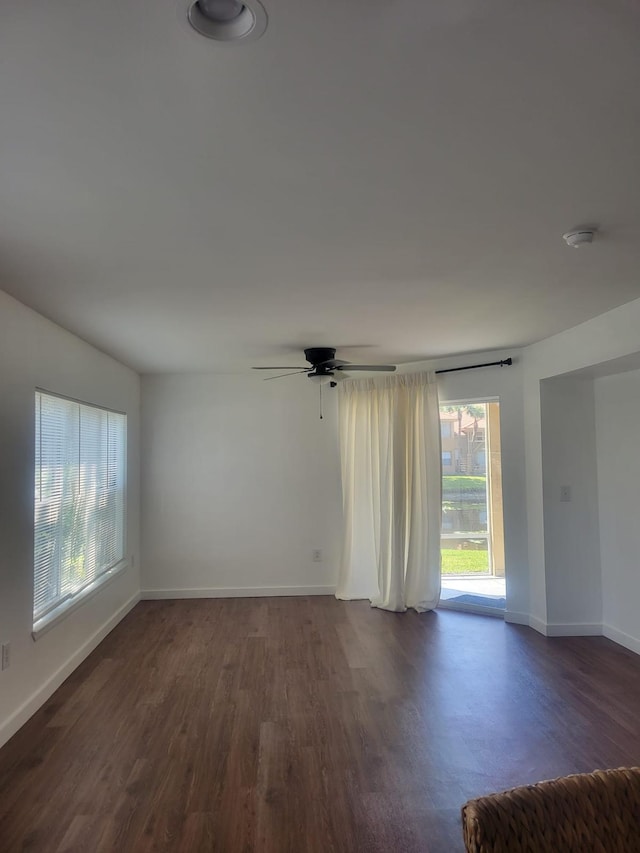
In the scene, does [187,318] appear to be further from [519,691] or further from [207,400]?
[519,691]

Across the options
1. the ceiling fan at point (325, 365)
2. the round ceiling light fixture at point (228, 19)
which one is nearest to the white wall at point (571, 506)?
the ceiling fan at point (325, 365)

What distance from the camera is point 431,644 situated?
4.02 m

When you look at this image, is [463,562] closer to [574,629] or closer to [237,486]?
[574,629]

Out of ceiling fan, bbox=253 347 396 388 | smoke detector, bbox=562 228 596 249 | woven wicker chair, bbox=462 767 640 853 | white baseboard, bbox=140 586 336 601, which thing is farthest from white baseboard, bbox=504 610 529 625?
woven wicker chair, bbox=462 767 640 853

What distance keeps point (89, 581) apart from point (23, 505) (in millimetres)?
1309

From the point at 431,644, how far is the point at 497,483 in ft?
5.32

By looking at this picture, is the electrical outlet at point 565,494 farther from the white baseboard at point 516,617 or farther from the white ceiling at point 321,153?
the white ceiling at point 321,153

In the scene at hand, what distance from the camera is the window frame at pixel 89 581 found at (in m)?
3.10

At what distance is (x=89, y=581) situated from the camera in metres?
3.99

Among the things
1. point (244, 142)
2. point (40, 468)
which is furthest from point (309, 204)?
point (40, 468)

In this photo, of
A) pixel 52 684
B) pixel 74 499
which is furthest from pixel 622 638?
pixel 74 499

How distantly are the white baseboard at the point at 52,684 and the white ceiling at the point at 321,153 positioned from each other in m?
2.30

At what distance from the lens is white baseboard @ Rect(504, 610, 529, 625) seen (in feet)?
14.4

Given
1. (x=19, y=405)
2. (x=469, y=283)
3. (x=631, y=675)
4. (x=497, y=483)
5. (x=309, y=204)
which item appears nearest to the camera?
(x=309, y=204)
